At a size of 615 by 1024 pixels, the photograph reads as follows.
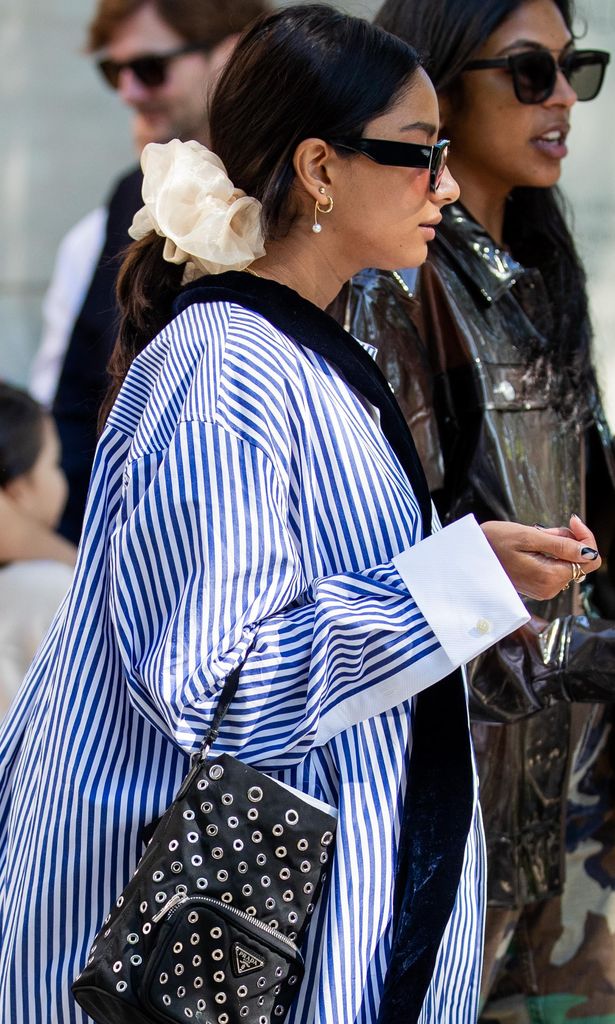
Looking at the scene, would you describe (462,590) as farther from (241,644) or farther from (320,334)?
(320,334)

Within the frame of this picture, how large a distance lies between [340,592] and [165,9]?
301 cm

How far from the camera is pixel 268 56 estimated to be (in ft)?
6.45

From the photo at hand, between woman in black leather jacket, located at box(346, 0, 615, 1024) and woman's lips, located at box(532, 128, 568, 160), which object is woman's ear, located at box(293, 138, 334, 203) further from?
woman's lips, located at box(532, 128, 568, 160)

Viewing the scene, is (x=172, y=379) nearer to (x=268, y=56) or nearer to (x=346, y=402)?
(x=346, y=402)

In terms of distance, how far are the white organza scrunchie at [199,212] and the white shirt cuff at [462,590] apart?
1.67 ft

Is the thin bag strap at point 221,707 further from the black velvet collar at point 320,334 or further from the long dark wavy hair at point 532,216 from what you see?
the long dark wavy hair at point 532,216

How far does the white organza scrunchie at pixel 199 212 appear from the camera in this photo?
6.32 ft

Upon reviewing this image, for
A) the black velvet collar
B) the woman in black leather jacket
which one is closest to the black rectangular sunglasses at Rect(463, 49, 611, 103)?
the woman in black leather jacket

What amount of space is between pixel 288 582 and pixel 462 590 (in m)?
0.21

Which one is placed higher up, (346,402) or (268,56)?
(268,56)

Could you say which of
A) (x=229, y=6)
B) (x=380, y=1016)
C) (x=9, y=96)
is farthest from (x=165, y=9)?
(x=380, y=1016)

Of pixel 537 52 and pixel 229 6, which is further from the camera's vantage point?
pixel 229 6

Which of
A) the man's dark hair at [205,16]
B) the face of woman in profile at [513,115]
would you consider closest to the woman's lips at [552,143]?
the face of woman in profile at [513,115]

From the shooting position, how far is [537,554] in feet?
5.83
